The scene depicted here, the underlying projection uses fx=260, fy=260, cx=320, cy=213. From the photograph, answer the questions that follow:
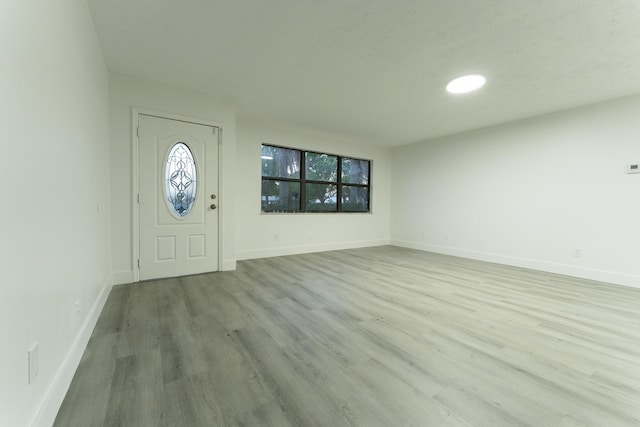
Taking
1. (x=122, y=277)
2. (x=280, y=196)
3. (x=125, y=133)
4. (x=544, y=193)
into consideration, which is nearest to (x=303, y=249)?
(x=280, y=196)

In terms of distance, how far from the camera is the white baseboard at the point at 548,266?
133 inches

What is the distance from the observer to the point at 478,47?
2355mm

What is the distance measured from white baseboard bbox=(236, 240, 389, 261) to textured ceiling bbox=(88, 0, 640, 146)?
2480mm

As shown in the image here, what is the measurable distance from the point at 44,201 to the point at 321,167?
4.68 meters

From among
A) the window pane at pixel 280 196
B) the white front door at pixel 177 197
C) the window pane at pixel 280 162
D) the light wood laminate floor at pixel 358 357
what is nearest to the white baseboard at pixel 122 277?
the white front door at pixel 177 197

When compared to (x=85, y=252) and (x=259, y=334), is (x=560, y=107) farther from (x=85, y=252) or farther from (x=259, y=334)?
(x=85, y=252)

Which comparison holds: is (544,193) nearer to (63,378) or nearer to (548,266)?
(548,266)

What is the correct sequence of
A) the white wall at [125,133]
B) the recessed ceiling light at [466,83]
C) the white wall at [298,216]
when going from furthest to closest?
the white wall at [298,216]
the white wall at [125,133]
the recessed ceiling light at [466,83]

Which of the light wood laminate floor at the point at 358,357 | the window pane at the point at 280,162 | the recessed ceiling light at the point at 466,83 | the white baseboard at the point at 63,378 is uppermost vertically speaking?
the recessed ceiling light at the point at 466,83

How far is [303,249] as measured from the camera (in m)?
5.25

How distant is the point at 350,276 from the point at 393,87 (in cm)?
251

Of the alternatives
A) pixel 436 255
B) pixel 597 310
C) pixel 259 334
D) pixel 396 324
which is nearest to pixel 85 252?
pixel 259 334

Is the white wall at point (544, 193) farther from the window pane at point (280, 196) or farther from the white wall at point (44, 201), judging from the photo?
the white wall at point (44, 201)

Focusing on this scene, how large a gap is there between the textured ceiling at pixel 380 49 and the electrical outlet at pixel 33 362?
2265mm
